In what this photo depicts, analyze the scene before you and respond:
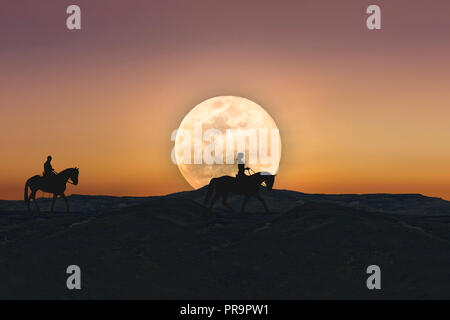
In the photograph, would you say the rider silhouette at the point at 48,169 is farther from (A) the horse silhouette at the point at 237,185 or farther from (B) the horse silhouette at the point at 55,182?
(A) the horse silhouette at the point at 237,185

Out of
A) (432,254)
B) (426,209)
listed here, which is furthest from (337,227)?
(426,209)

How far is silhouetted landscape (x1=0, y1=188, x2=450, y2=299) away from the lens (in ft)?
73.4

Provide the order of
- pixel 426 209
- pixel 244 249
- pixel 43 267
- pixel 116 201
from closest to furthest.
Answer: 1. pixel 43 267
2. pixel 244 249
3. pixel 426 209
4. pixel 116 201

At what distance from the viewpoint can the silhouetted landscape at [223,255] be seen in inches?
881

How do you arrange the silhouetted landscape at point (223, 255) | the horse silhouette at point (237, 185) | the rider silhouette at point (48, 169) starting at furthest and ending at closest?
the rider silhouette at point (48, 169) → the horse silhouette at point (237, 185) → the silhouetted landscape at point (223, 255)

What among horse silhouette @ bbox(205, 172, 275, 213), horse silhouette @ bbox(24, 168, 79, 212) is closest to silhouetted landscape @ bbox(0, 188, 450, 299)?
Result: horse silhouette @ bbox(205, 172, 275, 213)

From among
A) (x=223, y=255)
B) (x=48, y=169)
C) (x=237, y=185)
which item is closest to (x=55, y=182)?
(x=48, y=169)

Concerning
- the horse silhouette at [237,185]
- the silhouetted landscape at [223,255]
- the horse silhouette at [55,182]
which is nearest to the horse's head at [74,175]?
the horse silhouette at [55,182]

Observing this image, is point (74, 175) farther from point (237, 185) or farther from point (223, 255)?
point (223, 255)

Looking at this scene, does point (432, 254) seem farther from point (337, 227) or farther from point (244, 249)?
point (244, 249)

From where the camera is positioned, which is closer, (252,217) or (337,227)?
(337,227)

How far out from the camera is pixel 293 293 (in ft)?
73.4
